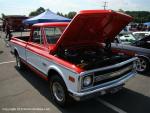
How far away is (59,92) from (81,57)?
40.3 inches

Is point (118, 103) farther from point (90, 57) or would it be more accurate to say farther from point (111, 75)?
point (90, 57)

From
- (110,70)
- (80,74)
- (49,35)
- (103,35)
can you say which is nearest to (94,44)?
(103,35)

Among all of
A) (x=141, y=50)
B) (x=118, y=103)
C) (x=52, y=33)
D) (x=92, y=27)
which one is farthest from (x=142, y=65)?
(x=52, y=33)

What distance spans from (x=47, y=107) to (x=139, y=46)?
440 centimetres

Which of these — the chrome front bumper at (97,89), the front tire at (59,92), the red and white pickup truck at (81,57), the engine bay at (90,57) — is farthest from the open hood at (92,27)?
the chrome front bumper at (97,89)

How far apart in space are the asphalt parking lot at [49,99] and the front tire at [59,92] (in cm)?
17

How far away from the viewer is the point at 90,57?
525cm

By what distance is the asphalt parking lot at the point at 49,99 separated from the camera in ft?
15.5

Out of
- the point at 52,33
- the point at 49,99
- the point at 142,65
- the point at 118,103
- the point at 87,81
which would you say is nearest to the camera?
the point at 87,81

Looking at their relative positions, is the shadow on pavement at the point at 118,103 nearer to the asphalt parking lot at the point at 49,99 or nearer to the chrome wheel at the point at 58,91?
the asphalt parking lot at the point at 49,99

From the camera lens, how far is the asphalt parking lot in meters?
4.72

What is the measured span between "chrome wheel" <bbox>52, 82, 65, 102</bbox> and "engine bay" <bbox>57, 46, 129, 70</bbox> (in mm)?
642

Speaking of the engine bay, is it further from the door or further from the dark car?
the dark car

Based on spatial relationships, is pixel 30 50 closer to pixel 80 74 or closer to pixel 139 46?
pixel 80 74
